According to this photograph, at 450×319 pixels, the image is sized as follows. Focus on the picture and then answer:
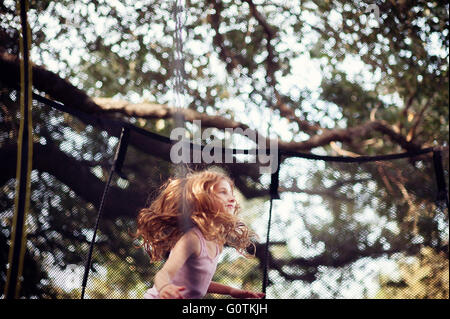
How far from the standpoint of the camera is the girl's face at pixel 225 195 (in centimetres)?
166

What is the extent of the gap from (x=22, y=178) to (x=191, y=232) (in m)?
0.59

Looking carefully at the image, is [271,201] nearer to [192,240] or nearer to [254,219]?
[254,219]

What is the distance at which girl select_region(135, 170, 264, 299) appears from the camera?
4.74ft

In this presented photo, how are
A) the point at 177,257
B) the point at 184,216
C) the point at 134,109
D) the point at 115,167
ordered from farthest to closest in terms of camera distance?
1. the point at 134,109
2. the point at 115,167
3. the point at 184,216
4. the point at 177,257

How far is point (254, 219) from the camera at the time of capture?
203 cm

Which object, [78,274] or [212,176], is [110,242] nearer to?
[78,274]

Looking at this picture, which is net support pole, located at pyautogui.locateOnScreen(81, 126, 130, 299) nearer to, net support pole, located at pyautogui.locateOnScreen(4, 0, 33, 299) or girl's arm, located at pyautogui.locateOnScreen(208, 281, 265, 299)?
net support pole, located at pyautogui.locateOnScreen(4, 0, 33, 299)

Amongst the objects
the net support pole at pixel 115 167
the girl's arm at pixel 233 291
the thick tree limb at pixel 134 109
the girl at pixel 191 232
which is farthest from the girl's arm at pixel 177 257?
the thick tree limb at pixel 134 109

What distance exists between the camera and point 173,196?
171 centimetres

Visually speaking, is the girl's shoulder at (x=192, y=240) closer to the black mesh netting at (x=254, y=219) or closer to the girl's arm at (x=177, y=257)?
the girl's arm at (x=177, y=257)

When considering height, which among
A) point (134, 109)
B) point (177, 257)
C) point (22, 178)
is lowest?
point (177, 257)

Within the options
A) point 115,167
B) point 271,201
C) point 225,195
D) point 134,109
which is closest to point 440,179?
point 271,201

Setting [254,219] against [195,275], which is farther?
[254,219]
